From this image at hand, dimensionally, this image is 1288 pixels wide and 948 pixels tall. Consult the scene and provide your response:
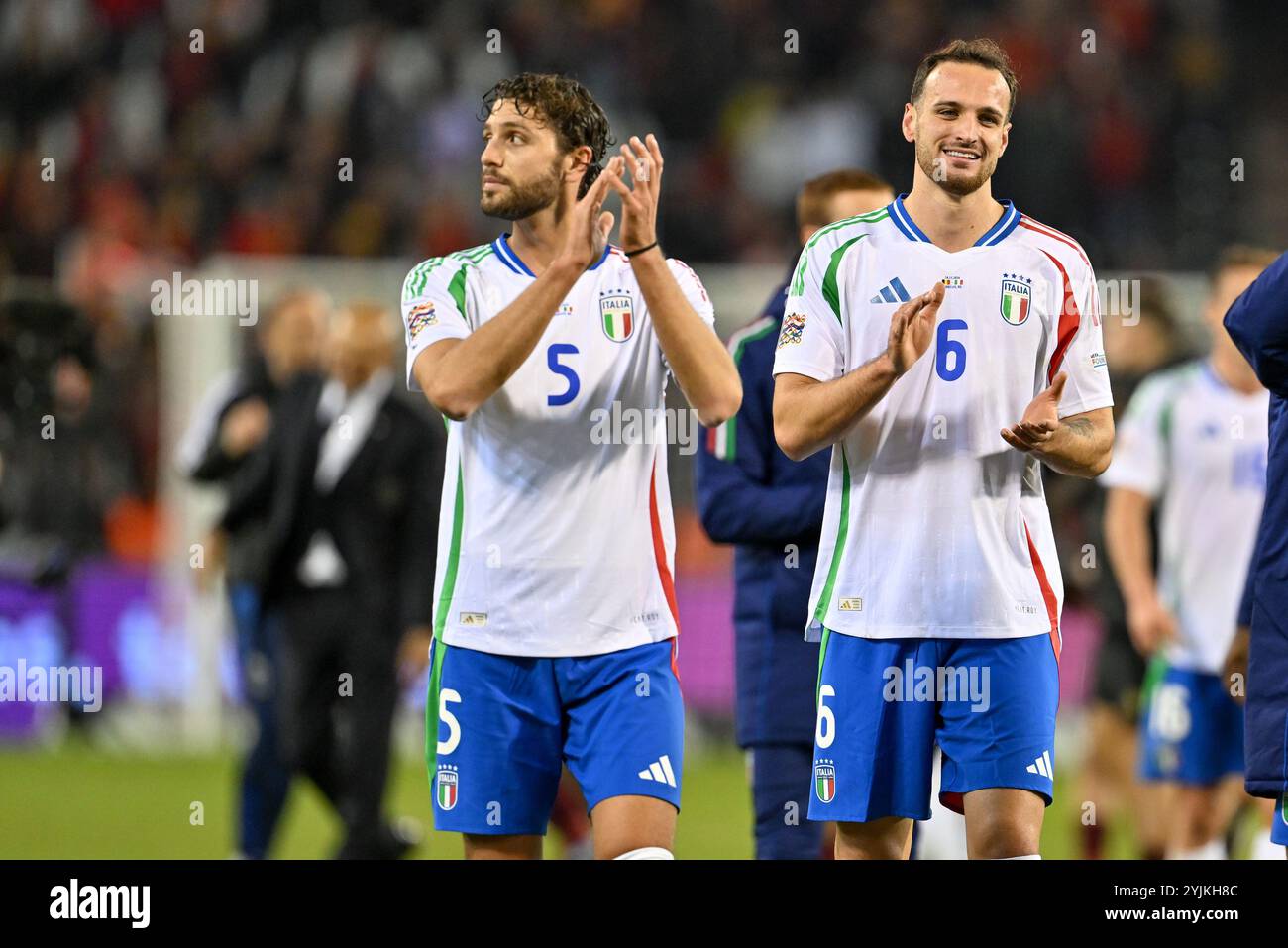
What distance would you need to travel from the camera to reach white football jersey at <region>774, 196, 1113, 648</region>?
4.41 m

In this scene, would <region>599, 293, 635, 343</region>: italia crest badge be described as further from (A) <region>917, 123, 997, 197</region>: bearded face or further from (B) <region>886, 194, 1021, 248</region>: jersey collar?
(A) <region>917, 123, 997, 197</region>: bearded face

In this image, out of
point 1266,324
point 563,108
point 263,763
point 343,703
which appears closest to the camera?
point 1266,324

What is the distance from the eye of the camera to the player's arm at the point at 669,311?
4441mm

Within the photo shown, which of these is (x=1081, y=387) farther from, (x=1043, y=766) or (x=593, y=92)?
(x=593, y=92)

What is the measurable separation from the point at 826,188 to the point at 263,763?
3.60m

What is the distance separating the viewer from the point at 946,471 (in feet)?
14.5

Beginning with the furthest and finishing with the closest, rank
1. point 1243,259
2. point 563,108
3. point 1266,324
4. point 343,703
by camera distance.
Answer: point 343,703, point 1243,259, point 563,108, point 1266,324

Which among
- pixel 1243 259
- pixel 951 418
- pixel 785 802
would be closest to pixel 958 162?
pixel 951 418

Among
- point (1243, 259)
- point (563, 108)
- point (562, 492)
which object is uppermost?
point (563, 108)

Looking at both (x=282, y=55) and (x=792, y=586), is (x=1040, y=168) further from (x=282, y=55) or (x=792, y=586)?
(x=792, y=586)

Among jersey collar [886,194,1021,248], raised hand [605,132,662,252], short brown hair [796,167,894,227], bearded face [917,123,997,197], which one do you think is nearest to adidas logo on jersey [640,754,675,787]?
raised hand [605,132,662,252]

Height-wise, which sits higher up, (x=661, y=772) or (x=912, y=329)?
(x=912, y=329)

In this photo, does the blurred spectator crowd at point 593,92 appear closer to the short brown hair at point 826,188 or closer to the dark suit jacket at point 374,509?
the dark suit jacket at point 374,509
